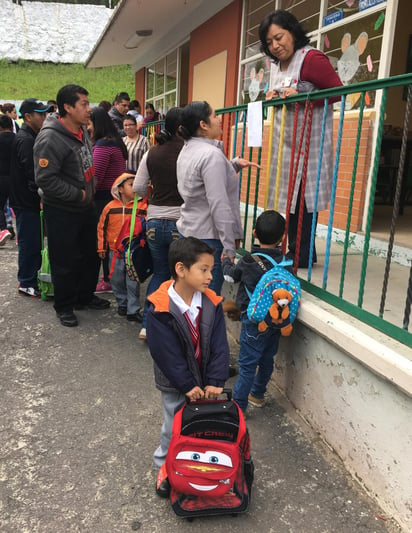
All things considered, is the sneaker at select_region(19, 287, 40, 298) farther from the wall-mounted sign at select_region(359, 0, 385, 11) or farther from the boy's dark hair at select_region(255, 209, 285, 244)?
the wall-mounted sign at select_region(359, 0, 385, 11)

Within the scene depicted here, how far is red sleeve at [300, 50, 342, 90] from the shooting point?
2.87 metres

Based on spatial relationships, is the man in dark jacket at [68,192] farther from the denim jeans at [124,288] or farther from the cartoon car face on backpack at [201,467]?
the cartoon car face on backpack at [201,467]

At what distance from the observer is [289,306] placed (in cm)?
253

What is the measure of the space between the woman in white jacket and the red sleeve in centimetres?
65

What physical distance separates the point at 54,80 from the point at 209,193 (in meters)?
39.8

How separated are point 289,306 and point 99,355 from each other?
70.2 inches

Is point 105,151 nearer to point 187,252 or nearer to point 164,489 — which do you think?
point 187,252

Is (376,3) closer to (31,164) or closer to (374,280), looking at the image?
(374,280)

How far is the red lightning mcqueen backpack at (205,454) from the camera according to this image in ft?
6.49

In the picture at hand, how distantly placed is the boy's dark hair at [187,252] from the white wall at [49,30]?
4579cm

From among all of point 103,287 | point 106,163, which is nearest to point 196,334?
point 106,163

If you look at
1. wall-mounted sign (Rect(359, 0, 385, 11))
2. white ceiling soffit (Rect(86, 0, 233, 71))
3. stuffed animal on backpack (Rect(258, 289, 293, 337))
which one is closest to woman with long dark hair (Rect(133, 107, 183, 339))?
stuffed animal on backpack (Rect(258, 289, 293, 337))

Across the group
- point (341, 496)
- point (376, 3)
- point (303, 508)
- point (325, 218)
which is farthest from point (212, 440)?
point (376, 3)

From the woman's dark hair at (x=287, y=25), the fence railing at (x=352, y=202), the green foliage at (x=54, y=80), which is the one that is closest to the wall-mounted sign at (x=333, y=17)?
the fence railing at (x=352, y=202)
